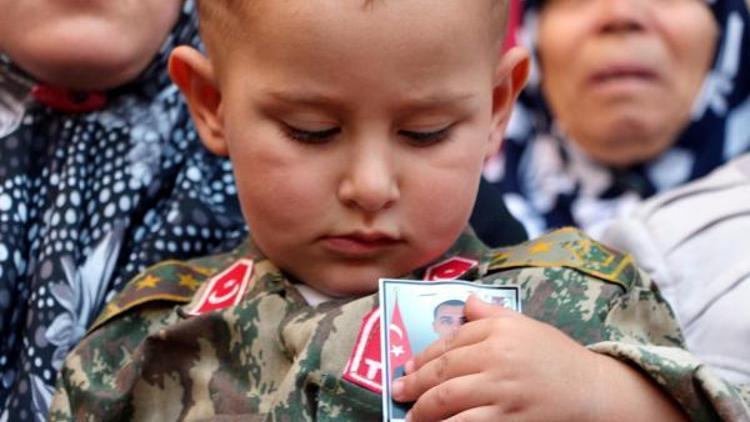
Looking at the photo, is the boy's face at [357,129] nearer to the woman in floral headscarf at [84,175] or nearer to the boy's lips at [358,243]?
the boy's lips at [358,243]

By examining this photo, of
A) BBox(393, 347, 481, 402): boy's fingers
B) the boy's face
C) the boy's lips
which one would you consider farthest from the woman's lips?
BBox(393, 347, 481, 402): boy's fingers

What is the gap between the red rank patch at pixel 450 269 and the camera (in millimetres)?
1435

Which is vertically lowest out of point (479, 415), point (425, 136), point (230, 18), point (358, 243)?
point (479, 415)

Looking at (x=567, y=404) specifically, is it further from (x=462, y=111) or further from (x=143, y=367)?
(x=143, y=367)

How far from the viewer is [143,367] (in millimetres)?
1431

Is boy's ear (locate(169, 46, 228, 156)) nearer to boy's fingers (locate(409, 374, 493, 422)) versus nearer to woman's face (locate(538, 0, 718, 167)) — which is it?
boy's fingers (locate(409, 374, 493, 422))

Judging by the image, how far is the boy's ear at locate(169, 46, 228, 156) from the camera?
4.86 ft

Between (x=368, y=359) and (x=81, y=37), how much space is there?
19.8 inches

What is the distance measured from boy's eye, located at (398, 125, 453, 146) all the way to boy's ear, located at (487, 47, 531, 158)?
0.12 meters

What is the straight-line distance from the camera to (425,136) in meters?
1.36

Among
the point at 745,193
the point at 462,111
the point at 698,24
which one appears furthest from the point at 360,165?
the point at 698,24

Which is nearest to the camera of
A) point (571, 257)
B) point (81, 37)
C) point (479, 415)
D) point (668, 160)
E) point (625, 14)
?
point (479, 415)

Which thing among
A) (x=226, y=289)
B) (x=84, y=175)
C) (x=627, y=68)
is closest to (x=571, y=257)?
(x=226, y=289)

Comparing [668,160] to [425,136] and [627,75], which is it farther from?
[425,136]
